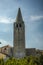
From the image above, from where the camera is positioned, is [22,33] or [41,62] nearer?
[41,62]

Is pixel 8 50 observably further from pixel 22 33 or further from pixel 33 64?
pixel 33 64

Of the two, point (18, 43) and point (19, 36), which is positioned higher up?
point (19, 36)

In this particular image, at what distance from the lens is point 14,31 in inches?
294

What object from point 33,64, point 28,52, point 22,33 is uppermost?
point 22,33

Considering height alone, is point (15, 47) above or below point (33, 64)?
above

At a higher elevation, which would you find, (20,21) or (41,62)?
(20,21)

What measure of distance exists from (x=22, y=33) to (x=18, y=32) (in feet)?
1.02

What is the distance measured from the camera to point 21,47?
289 inches

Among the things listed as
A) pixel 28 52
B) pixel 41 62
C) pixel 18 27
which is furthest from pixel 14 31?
pixel 41 62

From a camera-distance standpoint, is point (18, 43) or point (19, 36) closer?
point (18, 43)

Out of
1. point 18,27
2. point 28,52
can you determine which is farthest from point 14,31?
point 28,52

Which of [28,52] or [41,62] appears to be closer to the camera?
[41,62]

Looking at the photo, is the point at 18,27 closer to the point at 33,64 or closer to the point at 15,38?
the point at 15,38

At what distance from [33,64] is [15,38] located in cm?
392
